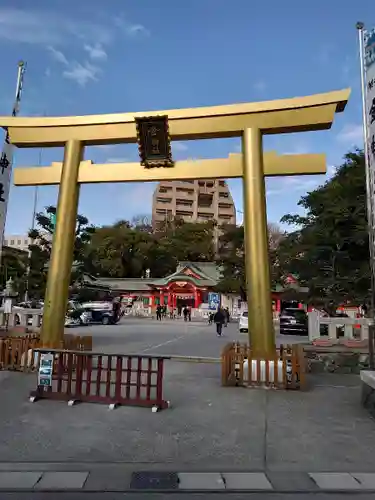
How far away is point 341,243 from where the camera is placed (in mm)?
13172

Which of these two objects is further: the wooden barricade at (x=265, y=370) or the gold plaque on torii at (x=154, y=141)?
the gold plaque on torii at (x=154, y=141)

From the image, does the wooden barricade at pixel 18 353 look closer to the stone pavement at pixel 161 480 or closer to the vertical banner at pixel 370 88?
the stone pavement at pixel 161 480

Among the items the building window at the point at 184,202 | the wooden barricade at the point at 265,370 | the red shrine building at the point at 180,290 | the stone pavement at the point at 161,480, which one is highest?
the building window at the point at 184,202

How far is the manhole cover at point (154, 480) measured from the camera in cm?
389

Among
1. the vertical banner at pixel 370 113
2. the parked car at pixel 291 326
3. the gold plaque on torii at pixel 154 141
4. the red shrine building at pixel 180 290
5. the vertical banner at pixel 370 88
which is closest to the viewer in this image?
the vertical banner at pixel 370 113

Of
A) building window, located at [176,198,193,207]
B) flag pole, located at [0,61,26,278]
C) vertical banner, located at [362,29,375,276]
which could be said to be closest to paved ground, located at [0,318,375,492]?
vertical banner, located at [362,29,375,276]

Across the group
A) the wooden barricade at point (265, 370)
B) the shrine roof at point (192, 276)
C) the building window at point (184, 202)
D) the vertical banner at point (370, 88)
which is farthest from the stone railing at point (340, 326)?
the building window at point (184, 202)

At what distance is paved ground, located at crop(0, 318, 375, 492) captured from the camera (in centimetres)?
429

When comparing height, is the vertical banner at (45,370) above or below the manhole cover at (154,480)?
above

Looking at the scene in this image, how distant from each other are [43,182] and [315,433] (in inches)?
339

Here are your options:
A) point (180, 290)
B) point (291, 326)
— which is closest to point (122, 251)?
point (180, 290)

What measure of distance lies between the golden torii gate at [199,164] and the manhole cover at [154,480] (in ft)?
15.5

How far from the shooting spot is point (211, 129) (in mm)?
9641

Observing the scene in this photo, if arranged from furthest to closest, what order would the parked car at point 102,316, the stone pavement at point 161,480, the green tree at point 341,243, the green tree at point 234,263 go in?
the green tree at point 234,263 → the parked car at point 102,316 → the green tree at point 341,243 → the stone pavement at point 161,480
